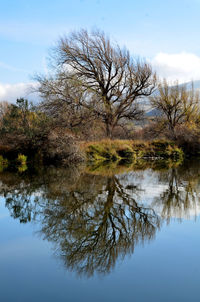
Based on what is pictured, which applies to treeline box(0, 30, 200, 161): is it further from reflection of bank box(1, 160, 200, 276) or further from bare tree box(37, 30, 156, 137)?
reflection of bank box(1, 160, 200, 276)

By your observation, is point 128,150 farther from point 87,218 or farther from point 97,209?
point 87,218

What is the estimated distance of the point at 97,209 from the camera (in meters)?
7.45

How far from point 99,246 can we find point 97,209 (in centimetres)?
245

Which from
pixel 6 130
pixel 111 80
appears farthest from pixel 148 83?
pixel 6 130

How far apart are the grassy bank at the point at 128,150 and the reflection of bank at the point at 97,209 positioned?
9234 millimetres

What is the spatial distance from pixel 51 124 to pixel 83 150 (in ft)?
8.94

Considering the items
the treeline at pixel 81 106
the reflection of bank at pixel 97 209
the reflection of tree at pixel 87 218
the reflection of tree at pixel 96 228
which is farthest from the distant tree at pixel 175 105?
the reflection of tree at pixel 96 228

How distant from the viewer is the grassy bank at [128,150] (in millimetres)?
22097

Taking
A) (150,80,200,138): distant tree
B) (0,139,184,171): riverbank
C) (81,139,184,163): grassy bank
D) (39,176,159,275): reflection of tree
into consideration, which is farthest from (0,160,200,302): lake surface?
(150,80,200,138): distant tree

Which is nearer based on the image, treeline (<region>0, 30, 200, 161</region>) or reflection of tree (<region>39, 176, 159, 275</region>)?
reflection of tree (<region>39, 176, 159, 275</region>)

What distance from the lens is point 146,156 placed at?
83.9 feet

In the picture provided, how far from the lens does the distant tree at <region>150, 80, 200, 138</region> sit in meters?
31.6

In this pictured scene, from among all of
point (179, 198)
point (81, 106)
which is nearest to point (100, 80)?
point (81, 106)

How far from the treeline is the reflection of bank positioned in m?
7.87
